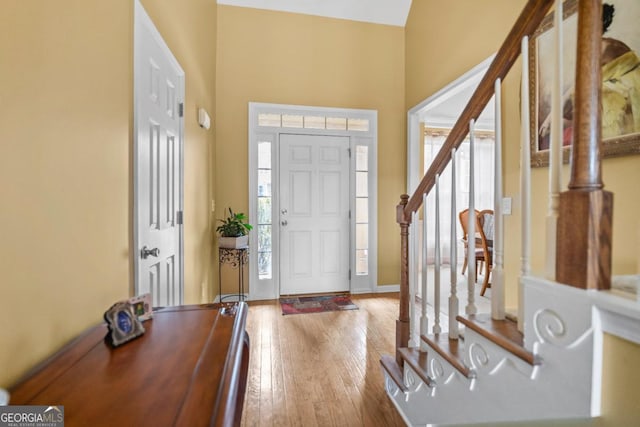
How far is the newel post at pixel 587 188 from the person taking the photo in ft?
2.17

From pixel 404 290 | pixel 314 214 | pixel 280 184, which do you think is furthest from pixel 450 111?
pixel 404 290

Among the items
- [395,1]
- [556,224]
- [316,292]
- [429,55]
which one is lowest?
[316,292]

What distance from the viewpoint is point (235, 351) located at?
0.90 meters

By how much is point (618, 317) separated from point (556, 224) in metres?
0.23

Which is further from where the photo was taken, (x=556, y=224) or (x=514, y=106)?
(x=514, y=106)

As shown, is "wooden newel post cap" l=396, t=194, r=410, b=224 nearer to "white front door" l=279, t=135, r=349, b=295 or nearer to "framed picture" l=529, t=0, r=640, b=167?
"framed picture" l=529, t=0, r=640, b=167

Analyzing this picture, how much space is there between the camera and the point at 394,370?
5.80 ft

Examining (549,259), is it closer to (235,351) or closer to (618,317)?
(618,317)

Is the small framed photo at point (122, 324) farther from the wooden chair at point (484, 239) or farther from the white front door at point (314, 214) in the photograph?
→ the wooden chair at point (484, 239)

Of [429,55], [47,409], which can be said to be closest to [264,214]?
[429,55]

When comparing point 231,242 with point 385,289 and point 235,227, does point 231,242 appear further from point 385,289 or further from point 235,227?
point 385,289

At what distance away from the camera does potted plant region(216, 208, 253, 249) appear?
123 inches

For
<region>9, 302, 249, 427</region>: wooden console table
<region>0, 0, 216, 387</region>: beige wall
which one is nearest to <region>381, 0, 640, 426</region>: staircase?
<region>9, 302, 249, 427</region>: wooden console table

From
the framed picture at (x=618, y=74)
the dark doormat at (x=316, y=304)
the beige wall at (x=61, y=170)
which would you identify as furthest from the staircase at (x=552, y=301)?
the dark doormat at (x=316, y=304)
